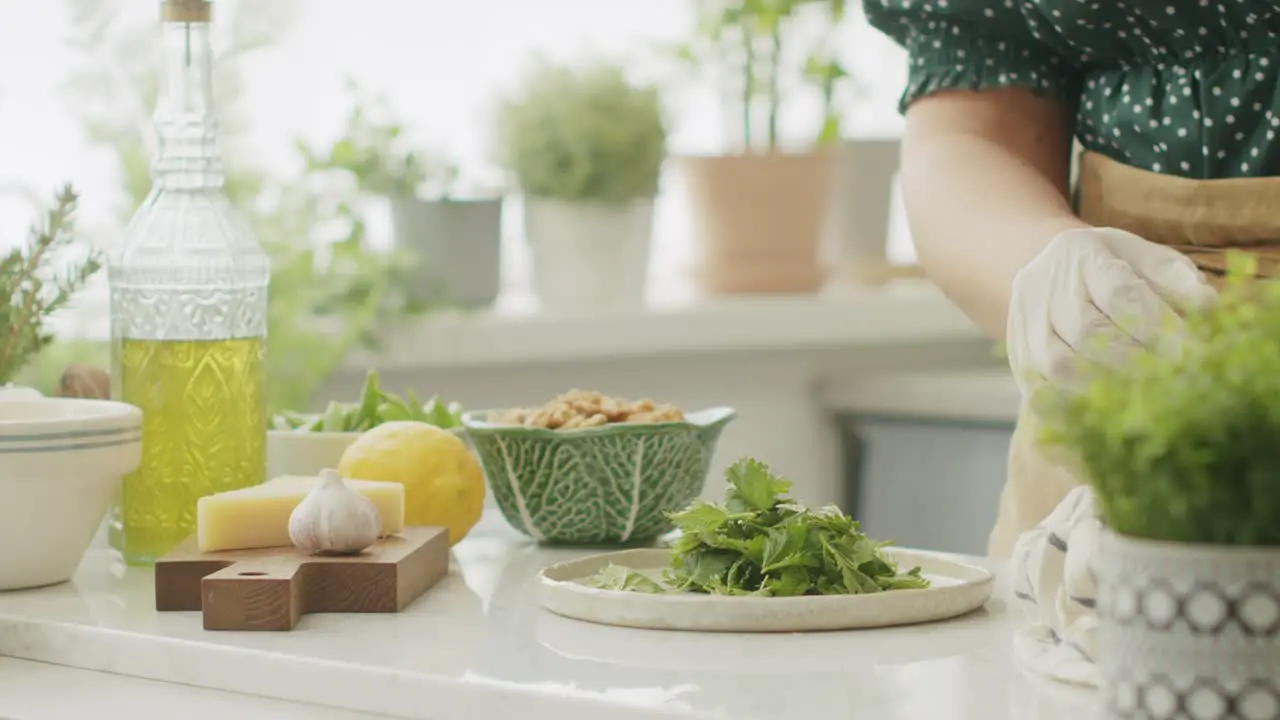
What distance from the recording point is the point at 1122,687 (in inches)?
23.6

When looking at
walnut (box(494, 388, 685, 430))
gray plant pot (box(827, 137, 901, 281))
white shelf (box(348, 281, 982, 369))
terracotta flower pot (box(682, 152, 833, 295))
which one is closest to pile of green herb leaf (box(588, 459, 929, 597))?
walnut (box(494, 388, 685, 430))

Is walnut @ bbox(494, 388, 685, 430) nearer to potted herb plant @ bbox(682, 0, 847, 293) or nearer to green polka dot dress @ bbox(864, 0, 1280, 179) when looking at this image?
green polka dot dress @ bbox(864, 0, 1280, 179)

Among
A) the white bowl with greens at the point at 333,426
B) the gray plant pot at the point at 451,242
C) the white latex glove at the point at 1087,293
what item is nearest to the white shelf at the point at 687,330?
the gray plant pot at the point at 451,242

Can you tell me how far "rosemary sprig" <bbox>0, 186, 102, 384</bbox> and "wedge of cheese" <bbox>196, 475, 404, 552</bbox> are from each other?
22 cm

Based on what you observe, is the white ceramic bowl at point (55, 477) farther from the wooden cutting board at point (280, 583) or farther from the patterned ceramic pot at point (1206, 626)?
the patterned ceramic pot at point (1206, 626)

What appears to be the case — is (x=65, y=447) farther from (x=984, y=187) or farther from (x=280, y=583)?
(x=984, y=187)

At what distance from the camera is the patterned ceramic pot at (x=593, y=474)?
3.85ft

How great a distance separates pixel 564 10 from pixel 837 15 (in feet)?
1.44

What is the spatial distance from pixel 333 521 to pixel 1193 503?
1.78 feet

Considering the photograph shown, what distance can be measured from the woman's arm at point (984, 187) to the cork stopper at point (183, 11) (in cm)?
52

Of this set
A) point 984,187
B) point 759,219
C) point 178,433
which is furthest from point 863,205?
point 178,433

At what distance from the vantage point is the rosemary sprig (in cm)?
117

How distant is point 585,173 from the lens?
8.30 ft

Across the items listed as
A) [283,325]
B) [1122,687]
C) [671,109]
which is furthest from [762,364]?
[1122,687]
